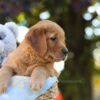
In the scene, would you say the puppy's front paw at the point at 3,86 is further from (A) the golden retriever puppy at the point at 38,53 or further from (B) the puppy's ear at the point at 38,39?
(B) the puppy's ear at the point at 38,39

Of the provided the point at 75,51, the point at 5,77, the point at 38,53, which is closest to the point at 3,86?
the point at 5,77

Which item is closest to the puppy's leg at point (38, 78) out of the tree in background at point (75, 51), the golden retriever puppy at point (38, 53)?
the golden retriever puppy at point (38, 53)

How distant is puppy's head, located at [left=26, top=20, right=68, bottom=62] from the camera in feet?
5.77

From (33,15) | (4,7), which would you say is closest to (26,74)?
(4,7)

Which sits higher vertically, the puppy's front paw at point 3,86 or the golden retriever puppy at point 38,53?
the golden retriever puppy at point 38,53

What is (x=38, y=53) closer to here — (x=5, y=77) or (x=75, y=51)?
(x=5, y=77)

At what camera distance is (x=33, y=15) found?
5633 millimetres

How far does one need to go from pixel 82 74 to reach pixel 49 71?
15.0ft

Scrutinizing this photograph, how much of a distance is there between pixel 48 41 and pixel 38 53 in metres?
0.05

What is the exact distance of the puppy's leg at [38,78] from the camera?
1705 millimetres

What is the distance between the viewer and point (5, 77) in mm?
1744

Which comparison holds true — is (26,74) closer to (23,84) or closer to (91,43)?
(23,84)

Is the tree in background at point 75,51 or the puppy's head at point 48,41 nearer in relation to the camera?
the puppy's head at point 48,41

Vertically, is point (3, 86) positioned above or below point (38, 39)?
below
